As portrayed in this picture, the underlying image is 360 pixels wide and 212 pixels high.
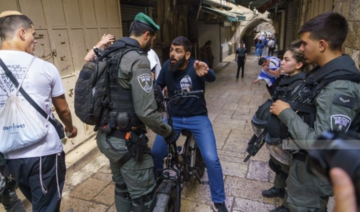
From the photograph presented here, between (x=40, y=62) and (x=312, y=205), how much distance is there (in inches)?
93.0

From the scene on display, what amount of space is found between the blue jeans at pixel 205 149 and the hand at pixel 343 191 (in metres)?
1.86

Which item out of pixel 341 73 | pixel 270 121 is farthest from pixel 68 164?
pixel 341 73

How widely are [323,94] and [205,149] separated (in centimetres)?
126

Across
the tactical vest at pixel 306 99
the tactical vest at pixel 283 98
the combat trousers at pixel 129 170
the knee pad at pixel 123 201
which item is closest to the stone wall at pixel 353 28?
the tactical vest at pixel 283 98

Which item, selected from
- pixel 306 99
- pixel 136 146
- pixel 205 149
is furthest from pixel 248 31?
pixel 136 146

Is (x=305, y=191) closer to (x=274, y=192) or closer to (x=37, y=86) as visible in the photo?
(x=274, y=192)

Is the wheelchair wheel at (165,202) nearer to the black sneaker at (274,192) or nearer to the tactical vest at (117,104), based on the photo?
the tactical vest at (117,104)

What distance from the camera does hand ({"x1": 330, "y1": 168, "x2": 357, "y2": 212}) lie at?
56 centimetres

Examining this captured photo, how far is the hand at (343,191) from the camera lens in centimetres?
56

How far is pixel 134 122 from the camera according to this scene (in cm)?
191

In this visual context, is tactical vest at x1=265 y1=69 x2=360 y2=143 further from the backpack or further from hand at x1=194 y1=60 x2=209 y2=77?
the backpack

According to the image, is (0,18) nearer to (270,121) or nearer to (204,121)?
(204,121)

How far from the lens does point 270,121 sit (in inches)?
76.4

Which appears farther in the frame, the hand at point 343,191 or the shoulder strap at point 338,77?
the shoulder strap at point 338,77
